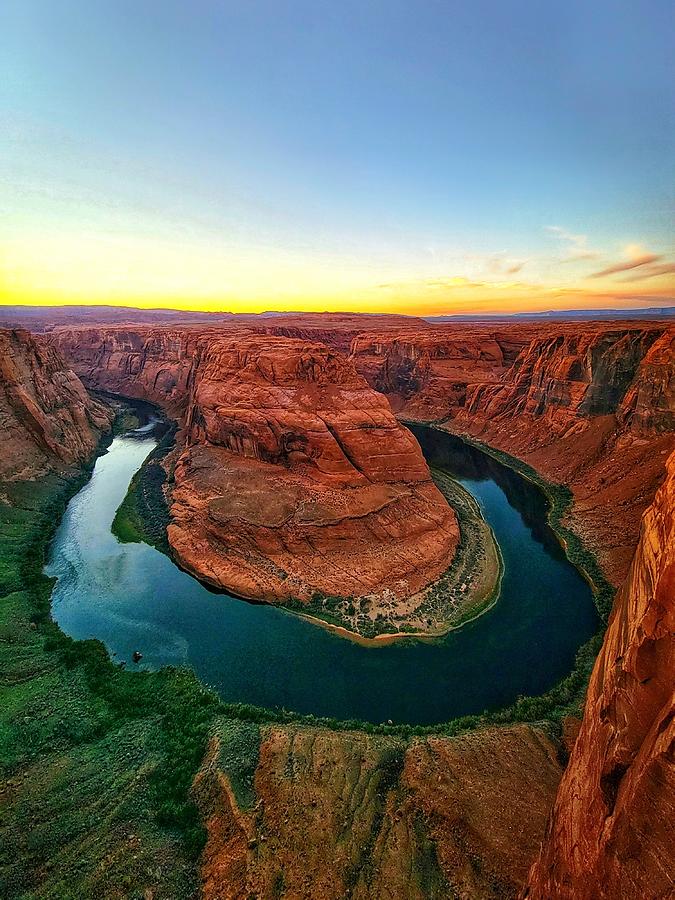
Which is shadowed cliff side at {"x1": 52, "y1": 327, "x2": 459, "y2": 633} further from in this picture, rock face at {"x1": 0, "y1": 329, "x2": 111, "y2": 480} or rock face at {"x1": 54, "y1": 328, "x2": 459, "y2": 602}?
rock face at {"x1": 0, "y1": 329, "x2": 111, "y2": 480}

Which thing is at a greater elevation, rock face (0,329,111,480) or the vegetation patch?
rock face (0,329,111,480)

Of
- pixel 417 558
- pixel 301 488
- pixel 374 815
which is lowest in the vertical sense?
pixel 417 558

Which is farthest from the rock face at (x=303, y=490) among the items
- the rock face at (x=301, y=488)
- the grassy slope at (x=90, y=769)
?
the grassy slope at (x=90, y=769)

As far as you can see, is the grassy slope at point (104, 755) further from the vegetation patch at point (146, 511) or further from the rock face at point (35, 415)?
the rock face at point (35, 415)

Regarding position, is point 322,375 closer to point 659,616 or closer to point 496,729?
point 496,729

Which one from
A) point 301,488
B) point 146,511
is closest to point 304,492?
point 301,488

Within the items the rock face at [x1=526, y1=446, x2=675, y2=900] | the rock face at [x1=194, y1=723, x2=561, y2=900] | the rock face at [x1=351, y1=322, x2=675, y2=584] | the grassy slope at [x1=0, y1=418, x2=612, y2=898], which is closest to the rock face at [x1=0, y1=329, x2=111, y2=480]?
the grassy slope at [x1=0, y1=418, x2=612, y2=898]

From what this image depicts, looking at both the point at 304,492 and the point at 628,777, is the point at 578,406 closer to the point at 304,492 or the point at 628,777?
the point at 304,492
